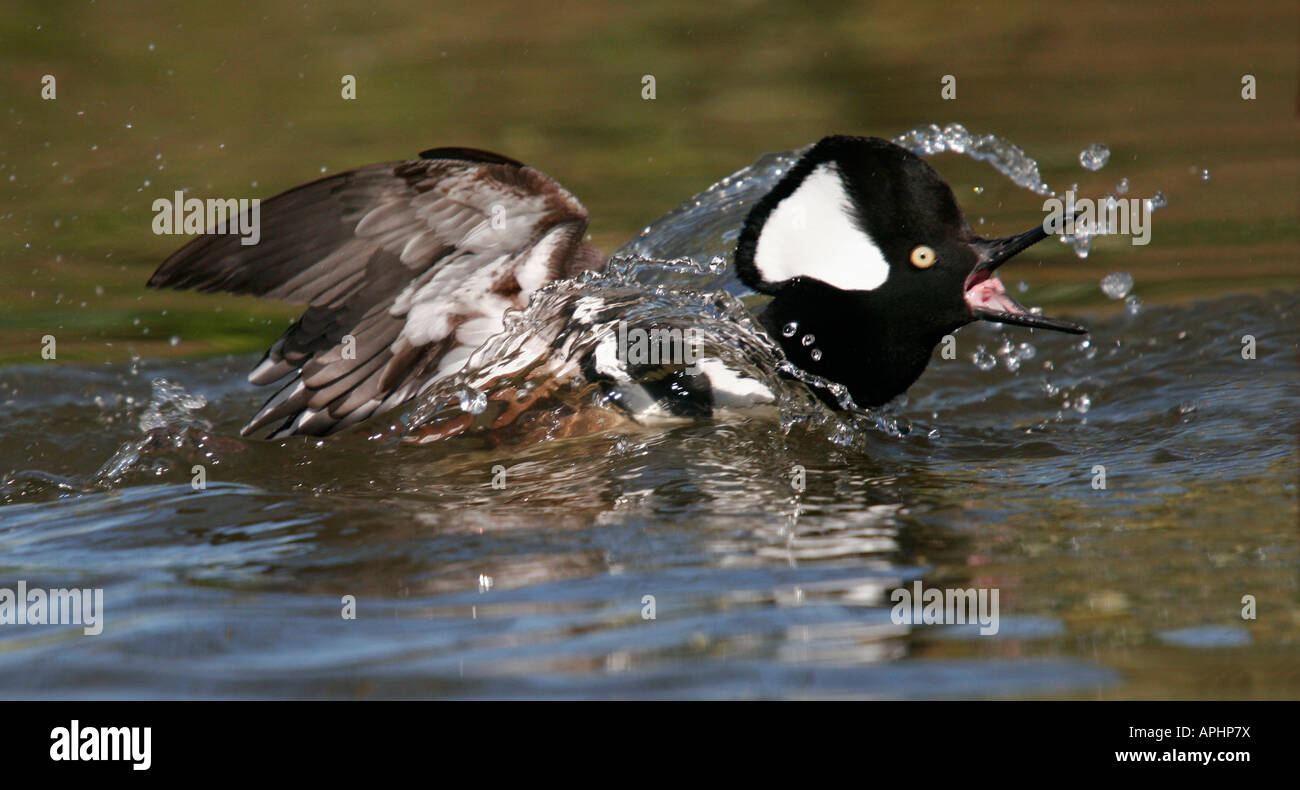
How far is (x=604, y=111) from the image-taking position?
8.40 metres

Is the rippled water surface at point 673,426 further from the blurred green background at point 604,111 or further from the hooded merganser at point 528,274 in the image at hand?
the hooded merganser at point 528,274

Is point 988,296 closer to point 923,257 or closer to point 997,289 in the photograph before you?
point 997,289

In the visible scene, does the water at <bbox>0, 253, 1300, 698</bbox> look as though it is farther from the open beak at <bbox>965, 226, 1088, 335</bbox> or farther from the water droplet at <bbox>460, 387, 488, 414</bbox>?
the open beak at <bbox>965, 226, 1088, 335</bbox>

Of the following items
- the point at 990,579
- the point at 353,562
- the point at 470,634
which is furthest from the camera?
the point at 353,562

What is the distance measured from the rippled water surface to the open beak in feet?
1.39

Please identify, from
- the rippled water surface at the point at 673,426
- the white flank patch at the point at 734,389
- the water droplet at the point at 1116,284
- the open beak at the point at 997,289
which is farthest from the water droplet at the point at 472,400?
the water droplet at the point at 1116,284

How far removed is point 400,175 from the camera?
13.9 feet

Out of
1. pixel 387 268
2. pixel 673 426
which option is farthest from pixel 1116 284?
pixel 387 268

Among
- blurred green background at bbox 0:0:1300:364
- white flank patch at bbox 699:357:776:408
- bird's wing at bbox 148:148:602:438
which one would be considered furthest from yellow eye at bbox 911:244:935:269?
blurred green background at bbox 0:0:1300:364

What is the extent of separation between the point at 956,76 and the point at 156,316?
524 centimetres

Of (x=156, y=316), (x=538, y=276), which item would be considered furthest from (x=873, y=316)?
(x=156, y=316)

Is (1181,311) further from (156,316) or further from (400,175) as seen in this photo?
(156,316)

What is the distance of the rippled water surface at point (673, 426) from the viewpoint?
9.27ft

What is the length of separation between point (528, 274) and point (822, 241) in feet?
3.28
